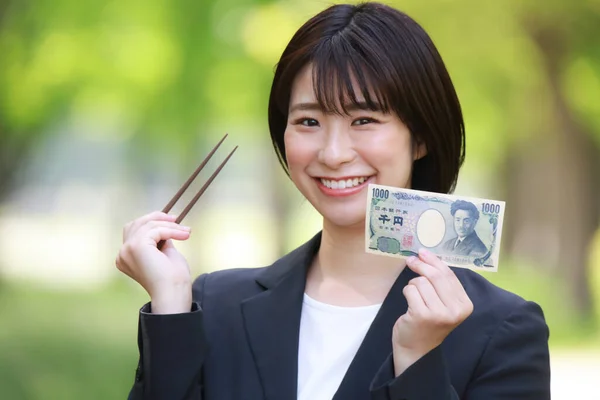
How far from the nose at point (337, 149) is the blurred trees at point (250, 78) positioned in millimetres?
5616

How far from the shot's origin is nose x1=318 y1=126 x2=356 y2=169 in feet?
8.03

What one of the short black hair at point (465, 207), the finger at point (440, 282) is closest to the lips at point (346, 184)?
the short black hair at point (465, 207)

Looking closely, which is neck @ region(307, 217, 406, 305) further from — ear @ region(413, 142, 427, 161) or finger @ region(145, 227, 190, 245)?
finger @ region(145, 227, 190, 245)

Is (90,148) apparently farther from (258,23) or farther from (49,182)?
(258,23)

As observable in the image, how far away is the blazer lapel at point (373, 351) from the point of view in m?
2.41

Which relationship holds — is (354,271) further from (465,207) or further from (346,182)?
(465,207)

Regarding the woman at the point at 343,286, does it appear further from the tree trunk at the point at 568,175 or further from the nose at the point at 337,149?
the tree trunk at the point at 568,175

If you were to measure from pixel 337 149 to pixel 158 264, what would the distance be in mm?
526

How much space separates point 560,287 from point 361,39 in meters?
10.6

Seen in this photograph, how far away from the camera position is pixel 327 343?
257 cm

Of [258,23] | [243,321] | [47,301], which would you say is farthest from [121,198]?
[243,321]

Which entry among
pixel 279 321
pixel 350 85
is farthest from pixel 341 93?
pixel 279 321

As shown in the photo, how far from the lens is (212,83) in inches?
384

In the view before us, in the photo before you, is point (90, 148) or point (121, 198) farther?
point (121, 198)
